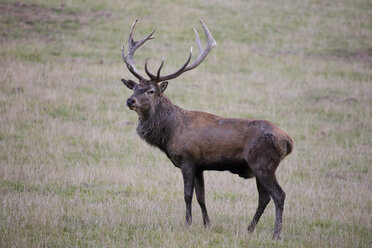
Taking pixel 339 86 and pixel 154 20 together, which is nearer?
pixel 339 86

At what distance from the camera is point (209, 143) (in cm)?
814

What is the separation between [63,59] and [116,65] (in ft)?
7.01

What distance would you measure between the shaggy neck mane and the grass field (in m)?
1.28

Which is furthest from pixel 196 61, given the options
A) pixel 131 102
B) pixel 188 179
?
pixel 188 179

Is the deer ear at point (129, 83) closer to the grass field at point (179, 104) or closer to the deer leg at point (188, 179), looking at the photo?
the deer leg at point (188, 179)

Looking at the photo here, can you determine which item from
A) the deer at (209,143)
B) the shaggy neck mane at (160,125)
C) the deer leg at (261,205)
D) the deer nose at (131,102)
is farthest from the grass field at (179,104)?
the deer nose at (131,102)

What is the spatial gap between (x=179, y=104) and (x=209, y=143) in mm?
9179

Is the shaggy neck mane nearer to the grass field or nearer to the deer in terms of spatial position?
the deer

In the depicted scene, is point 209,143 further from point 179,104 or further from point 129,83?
point 179,104

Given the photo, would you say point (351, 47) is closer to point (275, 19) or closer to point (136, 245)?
point (275, 19)

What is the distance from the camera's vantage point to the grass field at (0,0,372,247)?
8164 millimetres

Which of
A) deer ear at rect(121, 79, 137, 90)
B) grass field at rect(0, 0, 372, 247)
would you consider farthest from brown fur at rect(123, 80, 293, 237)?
grass field at rect(0, 0, 372, 247)

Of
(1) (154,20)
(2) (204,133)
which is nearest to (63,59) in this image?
(1) (154,20)

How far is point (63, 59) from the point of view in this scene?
20.8 meters
